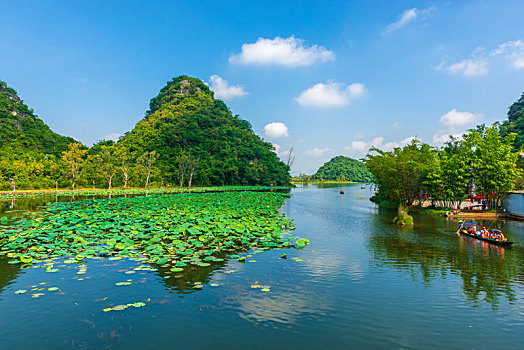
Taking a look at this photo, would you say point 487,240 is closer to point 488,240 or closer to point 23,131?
point 488,240

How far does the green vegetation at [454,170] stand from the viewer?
28469 millimetres

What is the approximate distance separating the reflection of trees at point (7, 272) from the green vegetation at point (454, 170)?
2590cm

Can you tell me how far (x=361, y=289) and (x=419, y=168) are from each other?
28.0m

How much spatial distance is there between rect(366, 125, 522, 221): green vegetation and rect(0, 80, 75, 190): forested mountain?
6205 cm

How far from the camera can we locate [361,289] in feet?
30.9

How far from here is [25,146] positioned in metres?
66.4

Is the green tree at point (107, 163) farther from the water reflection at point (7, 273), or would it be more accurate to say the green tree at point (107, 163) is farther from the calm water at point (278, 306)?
the calm water at point (278, 306)

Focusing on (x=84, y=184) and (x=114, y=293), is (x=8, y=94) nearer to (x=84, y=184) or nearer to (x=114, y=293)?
(x=84, y=184)

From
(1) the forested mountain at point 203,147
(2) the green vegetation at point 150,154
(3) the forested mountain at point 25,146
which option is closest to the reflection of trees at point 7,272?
(2) the green vegetation at point 150,154

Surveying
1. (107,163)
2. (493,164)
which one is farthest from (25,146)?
(493,164)

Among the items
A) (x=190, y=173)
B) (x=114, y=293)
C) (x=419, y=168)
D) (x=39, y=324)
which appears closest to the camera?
(x=39, y=324)

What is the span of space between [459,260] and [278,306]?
1064 centimetres

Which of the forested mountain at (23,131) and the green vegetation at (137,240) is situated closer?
the green vegetation at (137,240)

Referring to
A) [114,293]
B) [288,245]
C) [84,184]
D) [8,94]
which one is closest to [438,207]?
[288,245]
